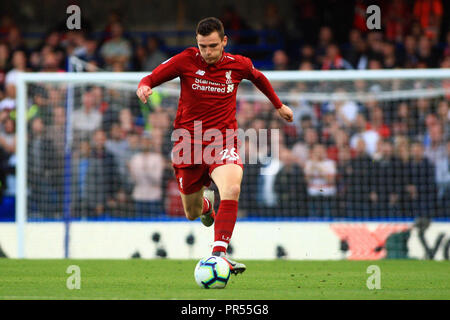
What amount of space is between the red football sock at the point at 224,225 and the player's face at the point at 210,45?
48.4 inches

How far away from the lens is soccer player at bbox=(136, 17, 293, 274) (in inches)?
263

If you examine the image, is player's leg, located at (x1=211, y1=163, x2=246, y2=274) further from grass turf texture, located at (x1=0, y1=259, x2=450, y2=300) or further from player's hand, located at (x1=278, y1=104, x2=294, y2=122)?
player's hand, located at (x1=278, y1=104, x2=294, y2=122)

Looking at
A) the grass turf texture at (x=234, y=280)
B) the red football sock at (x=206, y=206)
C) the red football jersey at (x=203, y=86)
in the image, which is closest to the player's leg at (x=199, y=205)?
the red football sock at (x=206, y=206)

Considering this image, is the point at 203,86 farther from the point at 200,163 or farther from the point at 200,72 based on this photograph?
the point at 200,163

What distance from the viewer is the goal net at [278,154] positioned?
467 inches

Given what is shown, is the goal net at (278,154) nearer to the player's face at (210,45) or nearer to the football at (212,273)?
the player's face at (210,45)

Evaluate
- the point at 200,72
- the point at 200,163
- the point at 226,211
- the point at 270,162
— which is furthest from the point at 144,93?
the point at 270,162

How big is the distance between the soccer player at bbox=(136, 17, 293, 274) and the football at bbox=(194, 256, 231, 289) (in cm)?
25

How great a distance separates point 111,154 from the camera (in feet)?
40.9

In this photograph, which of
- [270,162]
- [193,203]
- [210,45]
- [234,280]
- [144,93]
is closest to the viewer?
[144,93]

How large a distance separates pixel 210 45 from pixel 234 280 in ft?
6.98

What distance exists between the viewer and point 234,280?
7355 mm
